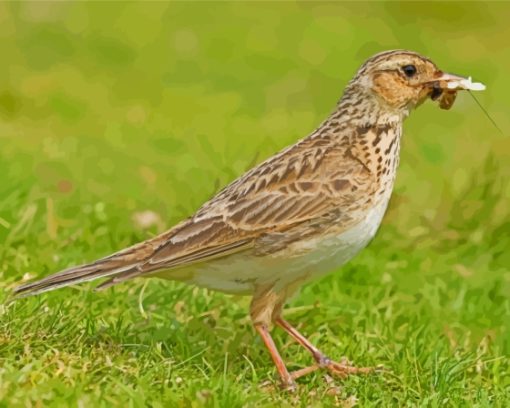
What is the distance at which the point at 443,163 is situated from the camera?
36.3 feet

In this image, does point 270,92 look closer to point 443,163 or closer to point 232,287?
point 443,163

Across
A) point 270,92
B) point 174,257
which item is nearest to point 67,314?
point 174,257

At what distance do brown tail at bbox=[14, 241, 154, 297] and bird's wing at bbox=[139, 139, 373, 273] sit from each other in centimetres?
9

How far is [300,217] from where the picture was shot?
6.02 meters

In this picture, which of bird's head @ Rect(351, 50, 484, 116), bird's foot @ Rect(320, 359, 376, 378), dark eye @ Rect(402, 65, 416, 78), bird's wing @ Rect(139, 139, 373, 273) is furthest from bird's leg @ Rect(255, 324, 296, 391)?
dark eye @ Rect(402, 65, 416, 78)

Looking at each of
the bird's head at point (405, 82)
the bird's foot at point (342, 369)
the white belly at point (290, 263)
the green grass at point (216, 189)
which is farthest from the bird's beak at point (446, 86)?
the bird's foot at point (342, 369)

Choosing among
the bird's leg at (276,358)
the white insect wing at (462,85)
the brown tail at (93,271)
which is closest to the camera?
the brown tail at (93,271)

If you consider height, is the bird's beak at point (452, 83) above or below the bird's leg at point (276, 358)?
above

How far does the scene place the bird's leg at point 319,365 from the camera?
6227 mm

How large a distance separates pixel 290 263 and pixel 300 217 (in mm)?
207

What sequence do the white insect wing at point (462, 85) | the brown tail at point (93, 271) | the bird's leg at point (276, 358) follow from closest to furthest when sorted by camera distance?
the brown tail at point (93, 271) → the bird's leg at point (276, 358) → the white insect wing at point (462, 85)

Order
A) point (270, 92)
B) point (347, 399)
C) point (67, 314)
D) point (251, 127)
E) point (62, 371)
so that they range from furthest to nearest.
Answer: point (270, 92)
point (251, 127)
point (67, 314)
point (347, 399)
point (62, 371)

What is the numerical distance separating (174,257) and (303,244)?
551 millimetres

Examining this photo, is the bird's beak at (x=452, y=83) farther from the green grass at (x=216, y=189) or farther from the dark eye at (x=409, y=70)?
the green grass at (x=216, y=189)
